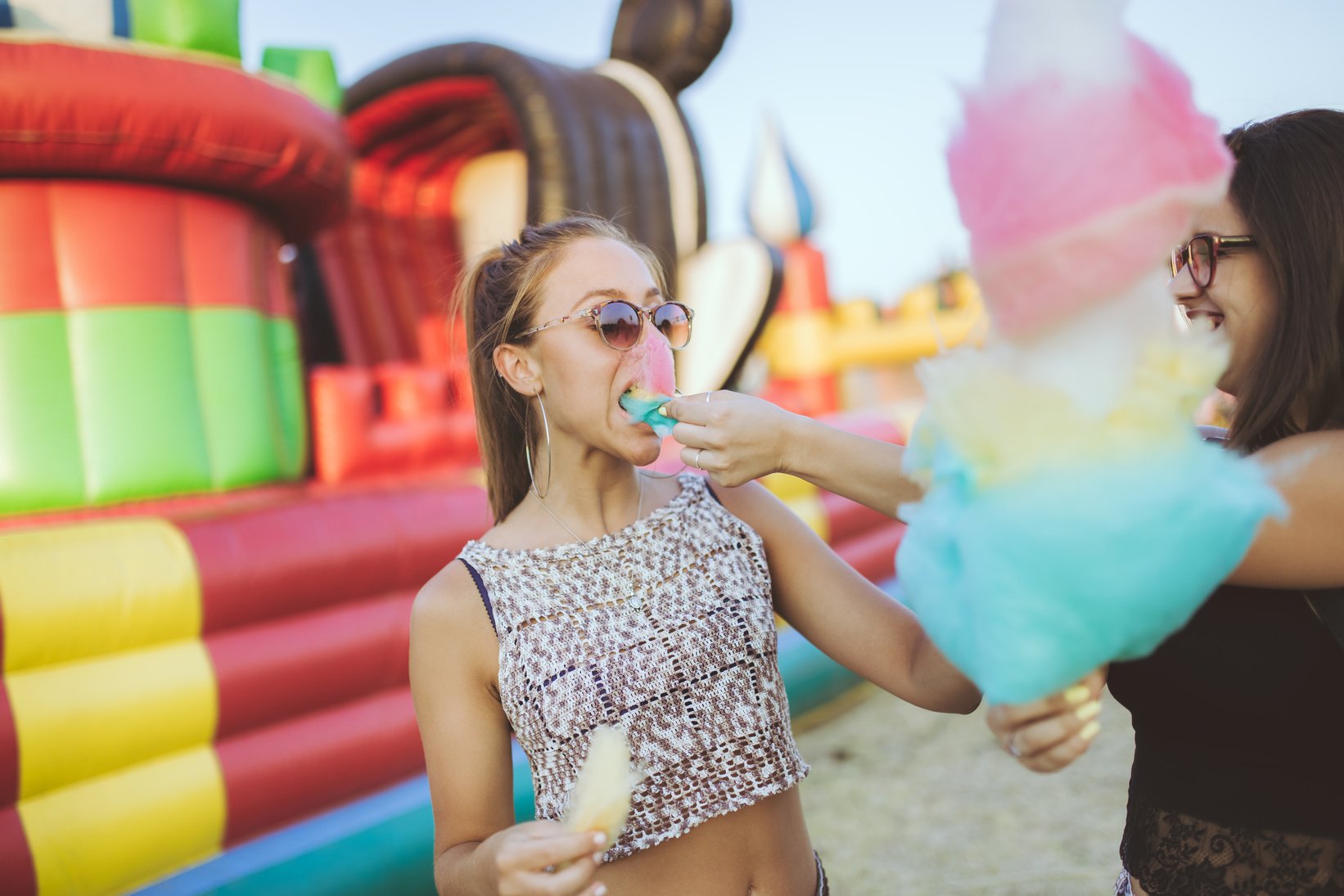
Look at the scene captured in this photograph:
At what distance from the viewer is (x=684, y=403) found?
1.32 metres

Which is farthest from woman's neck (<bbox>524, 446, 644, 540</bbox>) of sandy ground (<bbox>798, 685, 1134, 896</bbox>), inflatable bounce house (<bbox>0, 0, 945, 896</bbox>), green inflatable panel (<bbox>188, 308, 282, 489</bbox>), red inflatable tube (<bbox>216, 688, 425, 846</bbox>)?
green inflatable panel (<bbox>188, 308, 282, 489</bbox>)

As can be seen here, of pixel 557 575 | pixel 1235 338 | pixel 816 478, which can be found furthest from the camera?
pixel 557 575

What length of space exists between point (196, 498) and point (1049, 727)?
2950 mm

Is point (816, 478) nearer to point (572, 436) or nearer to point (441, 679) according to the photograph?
point (572, 436)

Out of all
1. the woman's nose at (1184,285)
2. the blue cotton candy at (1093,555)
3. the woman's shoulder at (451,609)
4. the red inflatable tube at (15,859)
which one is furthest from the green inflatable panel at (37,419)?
the woman's nose at (1184,285)

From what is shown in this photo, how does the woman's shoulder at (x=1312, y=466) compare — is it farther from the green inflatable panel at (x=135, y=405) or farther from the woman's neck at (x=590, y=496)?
the green inflatable panel at (x=135, y=405)

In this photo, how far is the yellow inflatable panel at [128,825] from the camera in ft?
7.11

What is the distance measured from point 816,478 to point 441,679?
0.59 metres

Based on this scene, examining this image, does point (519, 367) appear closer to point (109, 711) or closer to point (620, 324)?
point (620, 324)

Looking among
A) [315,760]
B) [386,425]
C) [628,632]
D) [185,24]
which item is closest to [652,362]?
[628,632]

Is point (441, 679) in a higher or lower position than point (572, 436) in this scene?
lower

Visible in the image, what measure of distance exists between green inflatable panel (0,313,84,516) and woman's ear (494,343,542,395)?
6.80 ft

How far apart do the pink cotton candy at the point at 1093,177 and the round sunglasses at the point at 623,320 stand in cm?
68

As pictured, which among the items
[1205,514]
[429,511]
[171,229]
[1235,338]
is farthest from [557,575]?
[171,229]
